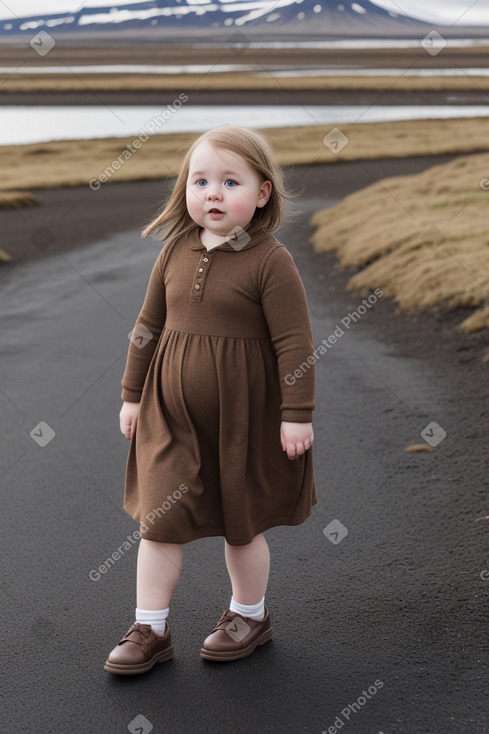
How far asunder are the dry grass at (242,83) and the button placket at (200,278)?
246 ft

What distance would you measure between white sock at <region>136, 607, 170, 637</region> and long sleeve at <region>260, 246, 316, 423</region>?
808mm

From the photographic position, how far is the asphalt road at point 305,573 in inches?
114

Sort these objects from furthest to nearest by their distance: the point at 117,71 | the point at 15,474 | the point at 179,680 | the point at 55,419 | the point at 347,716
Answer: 1. the point at 117,71
2. the point at 55,419
3. the point at 15,474
4. the point at 179,680
5. the point at 347,716

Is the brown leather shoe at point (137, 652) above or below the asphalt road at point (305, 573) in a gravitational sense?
above

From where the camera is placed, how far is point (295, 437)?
292 centimetres

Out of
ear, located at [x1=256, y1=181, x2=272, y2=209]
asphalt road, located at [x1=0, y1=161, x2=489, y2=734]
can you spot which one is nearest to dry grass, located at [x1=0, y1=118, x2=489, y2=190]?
asphalt road, located at [x1=0, y1=161, x2=489, y2=734]

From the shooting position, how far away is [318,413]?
19.4ft

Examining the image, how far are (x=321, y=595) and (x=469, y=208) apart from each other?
8.87 meters

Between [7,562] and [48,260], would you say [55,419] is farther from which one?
[48,260]

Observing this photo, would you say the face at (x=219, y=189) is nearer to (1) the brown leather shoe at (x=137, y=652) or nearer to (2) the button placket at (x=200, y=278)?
(2) the button placket at (x=200, y=278)

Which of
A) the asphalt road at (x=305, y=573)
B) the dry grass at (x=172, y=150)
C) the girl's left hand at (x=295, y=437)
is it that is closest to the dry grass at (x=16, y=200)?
the dry grass at (x=172, y=150)

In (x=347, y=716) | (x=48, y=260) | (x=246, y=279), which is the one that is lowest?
(x=48, y=260)

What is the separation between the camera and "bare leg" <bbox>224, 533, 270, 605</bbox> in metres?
3.14

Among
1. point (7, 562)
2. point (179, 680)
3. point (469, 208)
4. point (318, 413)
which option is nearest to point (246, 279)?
point (179, 680)
